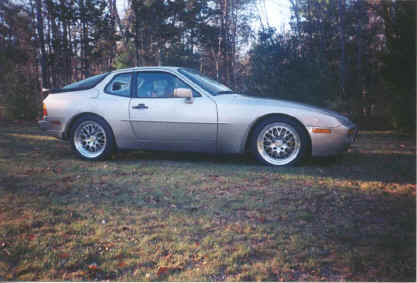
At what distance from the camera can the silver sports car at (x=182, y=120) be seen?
434 centimetres

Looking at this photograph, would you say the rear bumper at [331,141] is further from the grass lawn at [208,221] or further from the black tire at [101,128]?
the black tire at [101,128]

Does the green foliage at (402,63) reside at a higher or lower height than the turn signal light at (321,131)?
higher

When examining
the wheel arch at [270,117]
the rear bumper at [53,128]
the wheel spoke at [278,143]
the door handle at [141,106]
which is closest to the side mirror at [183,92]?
the door handle at [141,106]

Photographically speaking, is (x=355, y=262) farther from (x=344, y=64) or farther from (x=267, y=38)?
(x=344, y=64)

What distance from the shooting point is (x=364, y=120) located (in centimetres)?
963

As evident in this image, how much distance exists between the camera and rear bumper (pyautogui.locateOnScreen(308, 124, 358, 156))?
423cm

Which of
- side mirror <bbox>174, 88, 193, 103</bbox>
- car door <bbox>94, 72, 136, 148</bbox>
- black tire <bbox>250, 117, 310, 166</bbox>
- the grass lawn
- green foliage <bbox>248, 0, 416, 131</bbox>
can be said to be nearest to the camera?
the grass lawn

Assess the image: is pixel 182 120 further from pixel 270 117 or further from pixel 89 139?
pixel 89 139

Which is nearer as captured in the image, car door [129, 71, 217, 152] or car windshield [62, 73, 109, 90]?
car door [129, 71, 217, 152]

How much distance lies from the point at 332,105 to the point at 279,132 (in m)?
6.37


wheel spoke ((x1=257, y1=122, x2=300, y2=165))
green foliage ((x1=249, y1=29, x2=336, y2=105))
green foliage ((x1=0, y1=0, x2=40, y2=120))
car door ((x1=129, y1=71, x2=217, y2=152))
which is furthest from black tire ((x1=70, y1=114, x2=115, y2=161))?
green foliage ((x1=0, y1=0, x2=40, y2=120))

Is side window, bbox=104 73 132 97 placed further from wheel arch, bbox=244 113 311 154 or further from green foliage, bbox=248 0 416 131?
green foliage, bbox=248 0 416 131

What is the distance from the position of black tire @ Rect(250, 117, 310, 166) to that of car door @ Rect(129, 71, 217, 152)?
582 mm

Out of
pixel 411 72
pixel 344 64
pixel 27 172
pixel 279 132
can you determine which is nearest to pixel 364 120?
pixel 411 72
